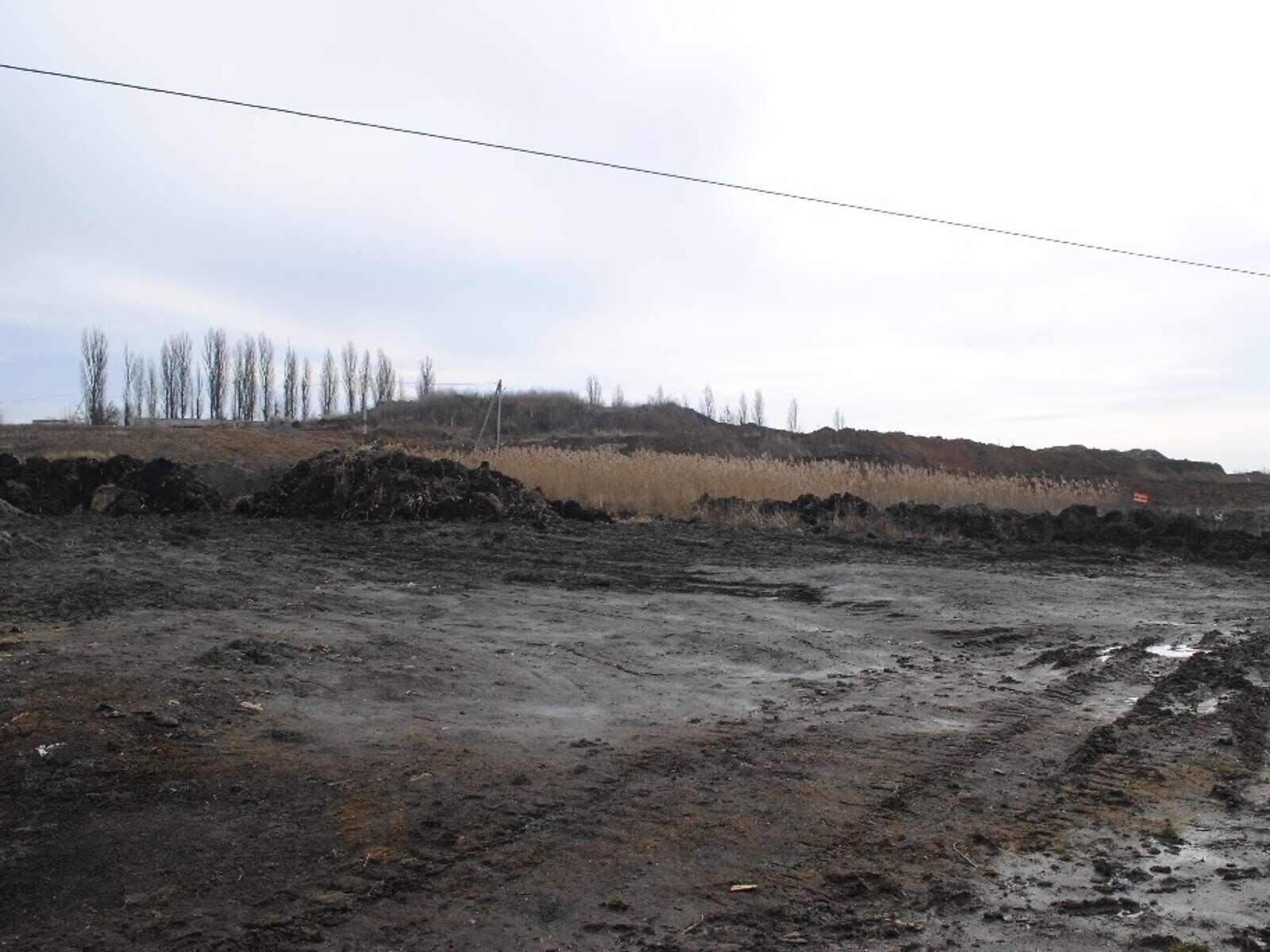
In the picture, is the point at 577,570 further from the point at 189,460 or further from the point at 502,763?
the point at 189,460

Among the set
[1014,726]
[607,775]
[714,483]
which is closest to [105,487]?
[714,483]

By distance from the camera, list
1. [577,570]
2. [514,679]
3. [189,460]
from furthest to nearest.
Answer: [189,460], [577,570], [514,679]

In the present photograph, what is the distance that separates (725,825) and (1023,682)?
10.9 feet

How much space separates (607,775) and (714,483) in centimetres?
1633

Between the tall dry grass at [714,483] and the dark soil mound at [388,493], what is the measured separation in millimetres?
3130

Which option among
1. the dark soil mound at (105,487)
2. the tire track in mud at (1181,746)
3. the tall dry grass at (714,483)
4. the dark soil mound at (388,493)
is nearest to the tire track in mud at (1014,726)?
the tire track in mud at (1181,746)

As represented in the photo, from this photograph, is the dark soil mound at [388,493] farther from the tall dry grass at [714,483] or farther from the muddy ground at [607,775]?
the muddy ground at [607,775]

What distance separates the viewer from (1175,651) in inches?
292

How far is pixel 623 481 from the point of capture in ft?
65.8

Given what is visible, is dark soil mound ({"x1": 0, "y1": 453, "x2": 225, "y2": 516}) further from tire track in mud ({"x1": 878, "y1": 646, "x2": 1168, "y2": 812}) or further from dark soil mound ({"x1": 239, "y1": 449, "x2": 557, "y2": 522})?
tire track in mud ({"x1": 878, "y1": 646, "x2": 1168, "y2": 812})

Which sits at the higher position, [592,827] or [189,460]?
[189,460]

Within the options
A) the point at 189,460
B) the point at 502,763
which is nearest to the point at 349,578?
the point at 502,763

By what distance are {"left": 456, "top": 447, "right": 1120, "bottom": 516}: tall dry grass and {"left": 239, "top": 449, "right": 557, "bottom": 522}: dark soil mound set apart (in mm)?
3130

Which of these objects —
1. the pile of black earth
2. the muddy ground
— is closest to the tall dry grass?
the pile of black earth
